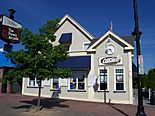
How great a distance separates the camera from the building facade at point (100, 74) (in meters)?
23.0

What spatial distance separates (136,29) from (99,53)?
462 inches

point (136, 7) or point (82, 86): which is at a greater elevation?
point (136, 7)

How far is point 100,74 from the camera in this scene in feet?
78.9

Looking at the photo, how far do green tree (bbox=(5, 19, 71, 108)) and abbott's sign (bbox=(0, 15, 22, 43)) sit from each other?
1899 centimetres

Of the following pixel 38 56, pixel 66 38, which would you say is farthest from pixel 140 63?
pixel 66 38

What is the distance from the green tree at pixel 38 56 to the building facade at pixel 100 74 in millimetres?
5525

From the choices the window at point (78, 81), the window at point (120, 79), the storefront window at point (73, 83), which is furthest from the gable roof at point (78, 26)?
the window at point (120, 79)

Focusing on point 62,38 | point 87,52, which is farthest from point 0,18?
point 87,52

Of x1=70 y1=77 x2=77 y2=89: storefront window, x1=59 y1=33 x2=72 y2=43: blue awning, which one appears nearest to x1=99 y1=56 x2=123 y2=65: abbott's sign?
x1=70 y1=77 x2=77 y2=89: storefront window

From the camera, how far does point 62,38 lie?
93.8 feet

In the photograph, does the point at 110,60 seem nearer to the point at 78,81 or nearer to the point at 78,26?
the point at 78,81

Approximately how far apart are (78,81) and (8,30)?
15.4 m

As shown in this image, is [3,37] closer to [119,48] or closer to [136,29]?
[119,48]

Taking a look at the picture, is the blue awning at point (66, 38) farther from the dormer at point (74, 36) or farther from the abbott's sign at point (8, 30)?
the abbott's sign at point (8, 30)
